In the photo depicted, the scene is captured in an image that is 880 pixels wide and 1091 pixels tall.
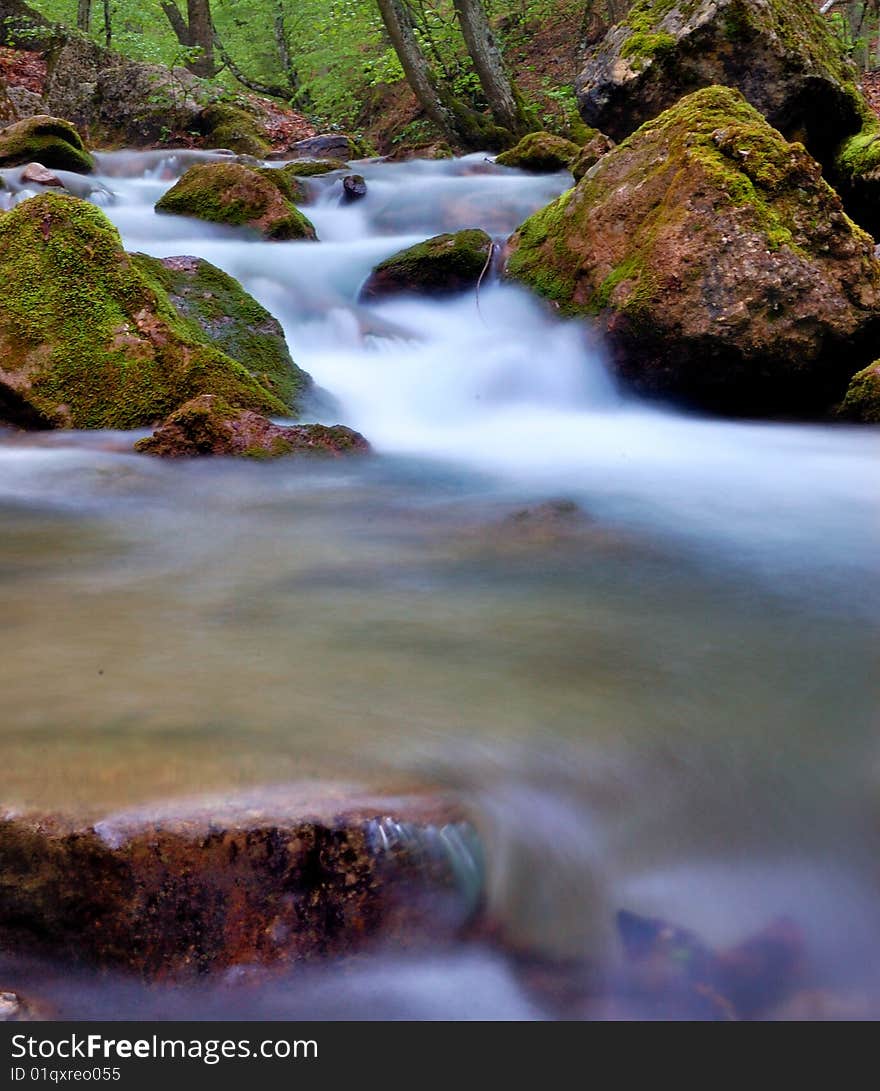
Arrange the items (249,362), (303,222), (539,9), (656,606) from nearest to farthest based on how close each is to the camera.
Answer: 1. (656,606)
2. (249,362)
3. (303,222)
4. (539,9)

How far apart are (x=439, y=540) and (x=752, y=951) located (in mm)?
2385

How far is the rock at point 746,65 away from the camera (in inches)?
373

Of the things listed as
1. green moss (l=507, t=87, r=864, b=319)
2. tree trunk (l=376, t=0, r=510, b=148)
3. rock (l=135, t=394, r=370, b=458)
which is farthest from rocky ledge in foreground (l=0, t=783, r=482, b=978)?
tree trunk (l=376, t=0, r=510, b=148)

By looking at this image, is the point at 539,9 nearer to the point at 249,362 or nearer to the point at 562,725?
the point at 249,362

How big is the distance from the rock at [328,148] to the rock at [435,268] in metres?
7.89

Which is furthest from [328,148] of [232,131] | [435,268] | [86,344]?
[86,344]

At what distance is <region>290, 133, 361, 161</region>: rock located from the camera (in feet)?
50.0

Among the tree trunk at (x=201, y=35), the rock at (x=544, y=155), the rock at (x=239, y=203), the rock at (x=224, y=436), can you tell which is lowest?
the rock at (x=224, y=436)

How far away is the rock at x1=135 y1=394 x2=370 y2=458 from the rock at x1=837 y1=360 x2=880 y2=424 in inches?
139

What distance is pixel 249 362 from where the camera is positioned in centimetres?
614

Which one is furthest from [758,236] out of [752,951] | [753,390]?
[752,951]

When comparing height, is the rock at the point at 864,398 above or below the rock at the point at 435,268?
below

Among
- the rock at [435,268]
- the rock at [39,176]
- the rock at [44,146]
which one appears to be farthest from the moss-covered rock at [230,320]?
the rock at [44,146]

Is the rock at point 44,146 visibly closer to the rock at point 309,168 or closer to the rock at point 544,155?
the rock at point 309,168
